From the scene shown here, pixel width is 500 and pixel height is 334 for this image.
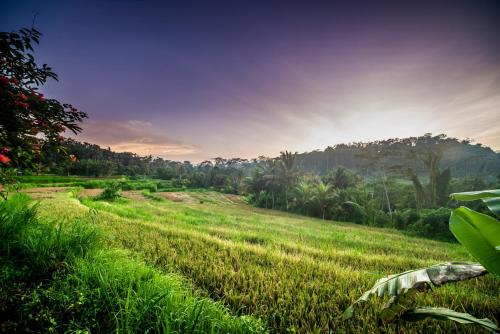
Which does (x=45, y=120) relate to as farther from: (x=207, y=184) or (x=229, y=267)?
(x=207, y=184)

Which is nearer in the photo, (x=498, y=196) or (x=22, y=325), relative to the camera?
(x=498, y=196)

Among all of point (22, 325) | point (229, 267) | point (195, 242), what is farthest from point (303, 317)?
point (195, 242)

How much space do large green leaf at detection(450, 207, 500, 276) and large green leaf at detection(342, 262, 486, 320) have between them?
0.39ft

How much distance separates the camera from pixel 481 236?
164 cm

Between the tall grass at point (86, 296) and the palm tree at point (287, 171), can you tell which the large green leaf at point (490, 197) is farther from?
the palm tree at point (287, 171)

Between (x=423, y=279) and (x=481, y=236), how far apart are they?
1.75 ft

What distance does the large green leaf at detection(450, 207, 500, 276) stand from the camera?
62.7 inches

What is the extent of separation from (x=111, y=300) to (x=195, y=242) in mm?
2934

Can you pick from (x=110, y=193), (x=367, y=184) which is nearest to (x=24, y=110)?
(x=110, y=193)

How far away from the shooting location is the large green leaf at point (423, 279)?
1601 millimetres

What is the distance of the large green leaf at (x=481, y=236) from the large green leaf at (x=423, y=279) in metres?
0.12

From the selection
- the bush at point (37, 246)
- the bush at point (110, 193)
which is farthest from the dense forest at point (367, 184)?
the bush at point (110, 193)

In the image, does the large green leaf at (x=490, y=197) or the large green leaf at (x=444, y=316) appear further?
the large green leaf at (x=490, y=197)

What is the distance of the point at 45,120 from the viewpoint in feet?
11.7
